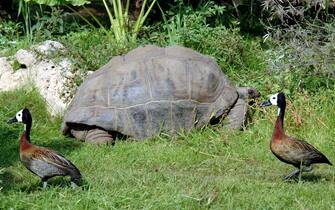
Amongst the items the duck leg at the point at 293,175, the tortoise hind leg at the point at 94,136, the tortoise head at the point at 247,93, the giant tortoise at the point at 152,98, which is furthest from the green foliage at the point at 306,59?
the duck leg at the point at 293,175

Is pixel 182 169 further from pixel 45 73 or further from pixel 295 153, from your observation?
pixel 45 73

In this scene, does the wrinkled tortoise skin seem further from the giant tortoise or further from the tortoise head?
the tortoise head

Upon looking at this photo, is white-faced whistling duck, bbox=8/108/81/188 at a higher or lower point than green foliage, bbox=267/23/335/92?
higher

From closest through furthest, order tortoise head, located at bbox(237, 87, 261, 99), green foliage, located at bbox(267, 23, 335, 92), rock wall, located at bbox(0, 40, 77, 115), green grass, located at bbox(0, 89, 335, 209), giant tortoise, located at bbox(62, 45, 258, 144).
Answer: green grass, located at bbox(0, 89, 335, 209) < giant tortoise, located at bbox(62, 45, 258, 144) < green foliage, located at bbox(267, 23, 335, 92) < tortoise head, located at bbox(237, 87, 261, 99) < rock wall, located at bbox(0, 40, 77, 115)

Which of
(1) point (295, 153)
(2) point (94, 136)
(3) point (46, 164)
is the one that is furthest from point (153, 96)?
(3) point (46, 164)

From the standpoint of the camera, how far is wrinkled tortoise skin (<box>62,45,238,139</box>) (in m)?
8.94

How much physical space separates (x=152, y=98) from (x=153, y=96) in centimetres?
3

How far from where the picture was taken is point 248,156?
26.9 ft

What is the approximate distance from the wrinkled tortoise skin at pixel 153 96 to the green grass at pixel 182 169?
190mm

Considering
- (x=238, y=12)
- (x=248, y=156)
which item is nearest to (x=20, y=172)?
(x=248, y=156)

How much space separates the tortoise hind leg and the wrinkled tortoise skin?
0.08 metres

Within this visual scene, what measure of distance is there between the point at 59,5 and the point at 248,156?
507cm

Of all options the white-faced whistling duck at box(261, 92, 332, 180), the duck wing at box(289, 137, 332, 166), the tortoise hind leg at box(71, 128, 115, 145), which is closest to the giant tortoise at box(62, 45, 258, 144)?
the tortoise hind leg at box(71, 128, 115, 145)

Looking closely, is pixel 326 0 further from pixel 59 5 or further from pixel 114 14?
pixel 59 5
